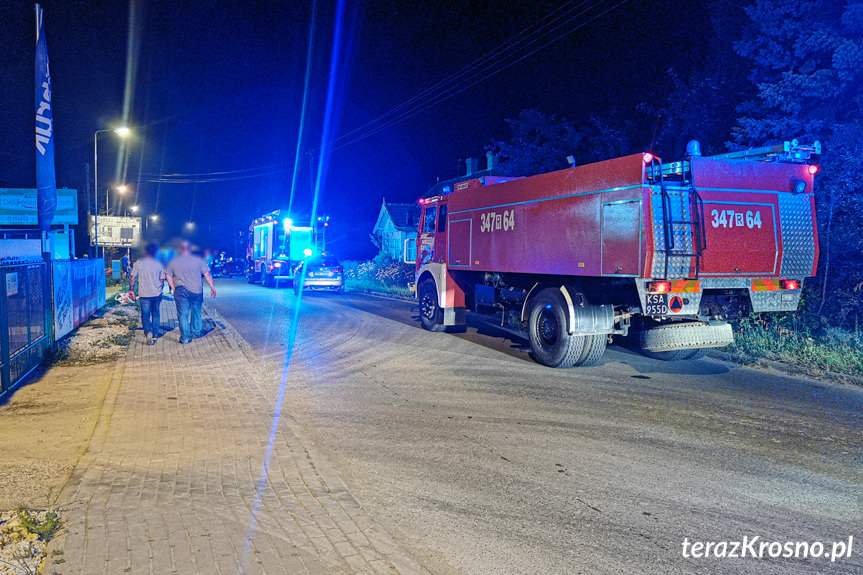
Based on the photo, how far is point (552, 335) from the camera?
10.5m

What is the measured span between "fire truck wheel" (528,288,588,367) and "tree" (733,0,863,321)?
5174 millimetres

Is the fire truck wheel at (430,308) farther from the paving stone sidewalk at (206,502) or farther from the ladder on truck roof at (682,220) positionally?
the paving stone sidewalk at (206,502)

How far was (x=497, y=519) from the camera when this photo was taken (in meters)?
4.52

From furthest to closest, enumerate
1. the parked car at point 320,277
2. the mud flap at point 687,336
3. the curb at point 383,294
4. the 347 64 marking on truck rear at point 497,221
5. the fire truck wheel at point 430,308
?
1. the parked car at point 320,277
2. the curb at point 383,294
3. the fire truck wheel at point 430,308
4. the 347 64 marking on truck rear at point 497,221
5. the mud flap at point 687,336

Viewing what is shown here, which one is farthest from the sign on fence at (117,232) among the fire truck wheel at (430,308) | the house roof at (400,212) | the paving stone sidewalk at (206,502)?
the paving stone sidewalk at (206,502)

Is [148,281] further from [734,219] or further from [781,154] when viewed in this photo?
[781,154]

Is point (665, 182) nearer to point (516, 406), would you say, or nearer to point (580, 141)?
point (516, 406)

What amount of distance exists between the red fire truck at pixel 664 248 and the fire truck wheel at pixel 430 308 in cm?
349

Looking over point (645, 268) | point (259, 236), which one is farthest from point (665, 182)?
point (259, 236)

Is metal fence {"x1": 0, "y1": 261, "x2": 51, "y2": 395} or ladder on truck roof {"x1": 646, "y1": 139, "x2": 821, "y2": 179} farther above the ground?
ladder on truck roof {"x1": 646, "y1": 139, "x2": 821, "y2": 179}

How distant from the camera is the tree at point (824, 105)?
1182 cm

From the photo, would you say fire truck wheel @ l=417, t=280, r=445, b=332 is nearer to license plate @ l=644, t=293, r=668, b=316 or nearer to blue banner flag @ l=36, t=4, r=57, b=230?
license plate @ l=644, t=293, r=668, b=316

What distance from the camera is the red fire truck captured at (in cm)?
893

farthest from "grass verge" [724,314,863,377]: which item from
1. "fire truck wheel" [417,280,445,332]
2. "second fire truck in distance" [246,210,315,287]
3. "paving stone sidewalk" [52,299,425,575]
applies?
"second fire truck in distance" [246,210,315,287]
